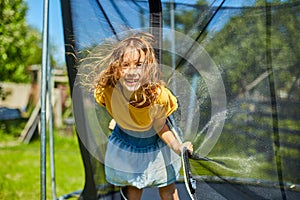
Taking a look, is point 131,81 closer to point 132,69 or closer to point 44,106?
point 132,69

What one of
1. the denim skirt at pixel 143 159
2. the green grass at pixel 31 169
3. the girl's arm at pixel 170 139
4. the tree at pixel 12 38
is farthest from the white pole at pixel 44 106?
the green grass at pixel 31 169

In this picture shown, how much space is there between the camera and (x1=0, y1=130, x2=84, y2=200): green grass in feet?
9.75

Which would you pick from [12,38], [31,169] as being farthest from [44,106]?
[31,169]

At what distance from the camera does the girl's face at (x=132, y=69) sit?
4.75 ft

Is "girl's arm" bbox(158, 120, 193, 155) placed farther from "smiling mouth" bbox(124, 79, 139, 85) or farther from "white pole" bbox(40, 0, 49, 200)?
"white pole" bbox(40, 0, 49, 200)

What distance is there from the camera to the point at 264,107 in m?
1.52

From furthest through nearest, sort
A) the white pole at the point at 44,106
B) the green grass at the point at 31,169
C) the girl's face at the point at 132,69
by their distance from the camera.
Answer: the green grass at the point at 31,169 < the white pole at the point at 44,106 < the girl's face at the point at 132,69

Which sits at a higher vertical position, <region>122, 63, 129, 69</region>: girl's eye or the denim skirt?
<region>122, 63, 129, 69</region>: girl's eye

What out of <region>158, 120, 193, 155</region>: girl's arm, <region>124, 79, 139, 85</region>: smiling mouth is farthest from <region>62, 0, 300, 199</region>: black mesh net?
<region>124, 79, 139, 85</region>: smiling mouth

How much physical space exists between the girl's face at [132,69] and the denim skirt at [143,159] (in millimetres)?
200

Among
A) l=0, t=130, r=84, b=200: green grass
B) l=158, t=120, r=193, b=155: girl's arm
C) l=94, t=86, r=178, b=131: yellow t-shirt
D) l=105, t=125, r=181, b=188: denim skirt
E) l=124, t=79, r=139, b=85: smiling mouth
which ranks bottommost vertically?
l=0, t=130, r=84, b=200: green grass

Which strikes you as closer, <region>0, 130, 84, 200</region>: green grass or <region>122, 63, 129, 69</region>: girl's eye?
<region>122, 63, 129, 69</region>: girl's eye

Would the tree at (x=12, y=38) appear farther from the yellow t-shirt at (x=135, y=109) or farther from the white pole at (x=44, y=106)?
the yellow t-shirt at (x=135, y=109)

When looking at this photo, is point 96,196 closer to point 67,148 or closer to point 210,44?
point 210,44
